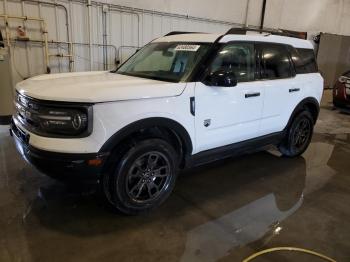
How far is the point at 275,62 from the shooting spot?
3.75 m

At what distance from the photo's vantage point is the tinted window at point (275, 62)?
11.8 ft

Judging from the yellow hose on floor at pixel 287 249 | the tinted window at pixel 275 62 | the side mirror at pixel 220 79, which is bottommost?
the yellow hose on floor at pixel 287 249

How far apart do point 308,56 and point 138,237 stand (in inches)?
139

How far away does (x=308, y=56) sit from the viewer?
170 inches

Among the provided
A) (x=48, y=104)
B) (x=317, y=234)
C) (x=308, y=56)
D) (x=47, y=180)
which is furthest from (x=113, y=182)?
(x=308, y=56)

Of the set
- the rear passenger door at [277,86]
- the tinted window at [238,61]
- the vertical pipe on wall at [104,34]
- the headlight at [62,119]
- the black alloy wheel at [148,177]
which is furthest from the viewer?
the vertical pipe on wall at [104,34]

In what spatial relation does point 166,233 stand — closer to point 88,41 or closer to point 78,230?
point 78,230

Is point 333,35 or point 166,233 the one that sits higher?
point 333,35

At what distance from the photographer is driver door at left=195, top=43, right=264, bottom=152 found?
9.66 feet

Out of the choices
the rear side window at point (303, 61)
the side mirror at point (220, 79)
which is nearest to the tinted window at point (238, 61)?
the side mirror at point (220, 79)

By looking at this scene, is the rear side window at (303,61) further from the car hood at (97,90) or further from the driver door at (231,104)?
the car hood at (97,90)

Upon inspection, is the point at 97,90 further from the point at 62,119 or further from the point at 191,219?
the point at 191,219

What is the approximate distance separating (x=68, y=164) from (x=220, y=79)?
5.15 feet

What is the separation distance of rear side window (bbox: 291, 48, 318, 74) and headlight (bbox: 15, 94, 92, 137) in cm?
304
